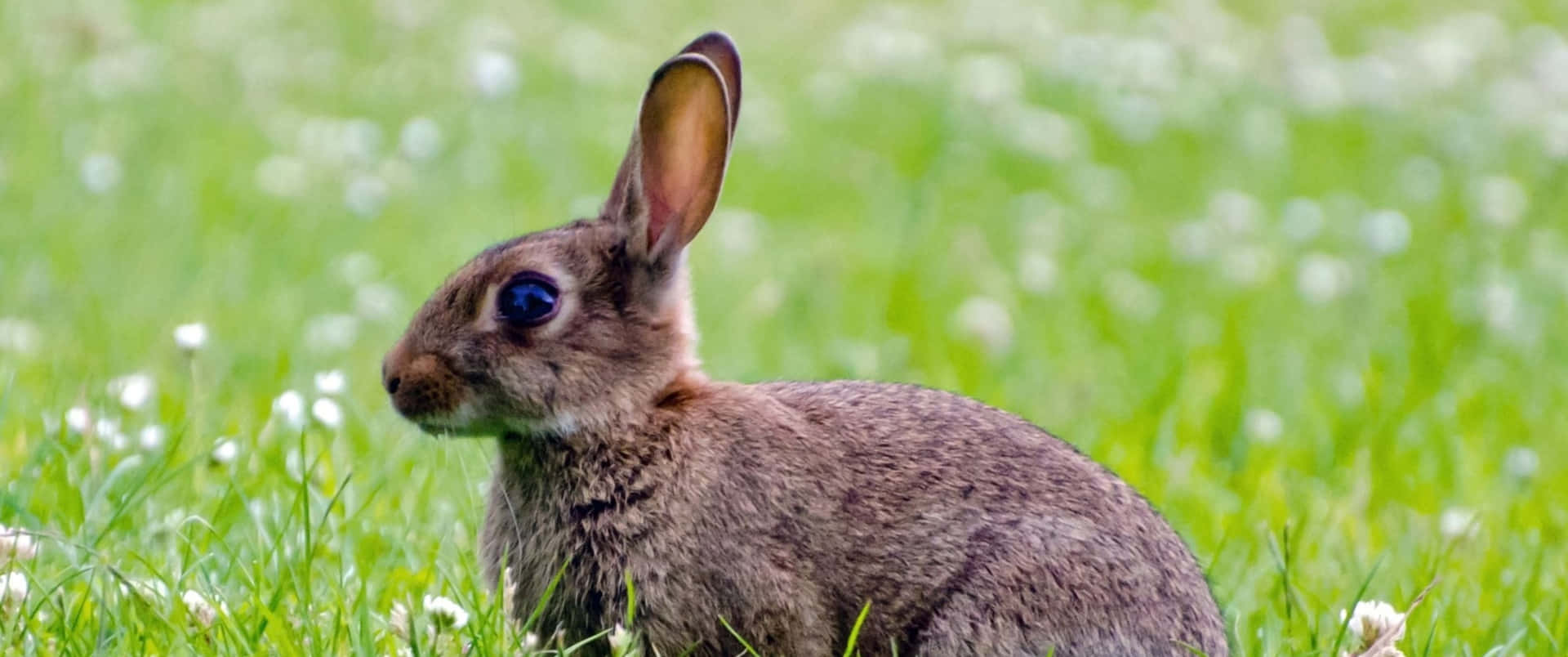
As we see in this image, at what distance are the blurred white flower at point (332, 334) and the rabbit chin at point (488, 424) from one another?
2.89 m

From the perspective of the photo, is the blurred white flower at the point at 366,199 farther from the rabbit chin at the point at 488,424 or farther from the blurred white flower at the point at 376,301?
the rabbit chin at the point at 488,424

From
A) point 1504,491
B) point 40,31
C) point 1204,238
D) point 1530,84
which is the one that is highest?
point 1530,84

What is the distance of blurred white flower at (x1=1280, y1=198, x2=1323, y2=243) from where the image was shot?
9969 mm

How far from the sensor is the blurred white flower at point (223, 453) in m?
4.55

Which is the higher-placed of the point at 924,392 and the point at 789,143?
the point at 789,143

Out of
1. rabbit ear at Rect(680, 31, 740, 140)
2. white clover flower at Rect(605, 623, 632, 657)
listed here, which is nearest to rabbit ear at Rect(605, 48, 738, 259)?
rabbit ear at Rect(680, 31, 740, 140)

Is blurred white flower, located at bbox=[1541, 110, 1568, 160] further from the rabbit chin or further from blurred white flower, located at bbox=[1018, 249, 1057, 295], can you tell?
the rabbit chin

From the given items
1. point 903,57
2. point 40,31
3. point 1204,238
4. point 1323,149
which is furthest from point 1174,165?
point 40,31

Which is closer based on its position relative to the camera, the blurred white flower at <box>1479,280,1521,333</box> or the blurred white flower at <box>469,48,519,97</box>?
the blurred white flower at <box>1479,280,1521,333</box>

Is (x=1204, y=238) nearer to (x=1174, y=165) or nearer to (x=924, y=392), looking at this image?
(x=1174, y=165)

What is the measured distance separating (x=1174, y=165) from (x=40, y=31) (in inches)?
283

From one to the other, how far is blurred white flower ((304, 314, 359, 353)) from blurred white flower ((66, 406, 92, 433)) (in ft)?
6.70

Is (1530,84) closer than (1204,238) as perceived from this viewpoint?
No

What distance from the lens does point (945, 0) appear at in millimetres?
18469
